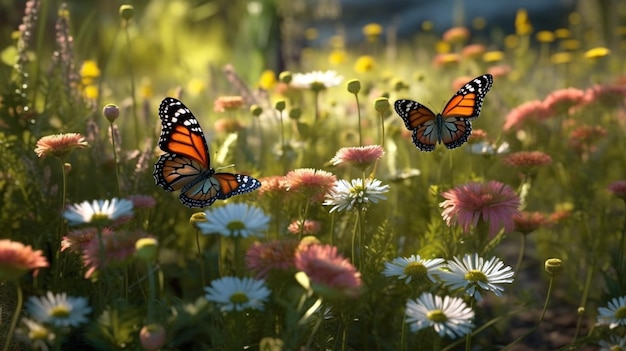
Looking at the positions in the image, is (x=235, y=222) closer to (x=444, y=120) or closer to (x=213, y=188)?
(x=213, y=188)

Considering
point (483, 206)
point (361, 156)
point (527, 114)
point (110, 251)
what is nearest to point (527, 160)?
point (483, 206)

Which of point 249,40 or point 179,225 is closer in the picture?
point 179,225

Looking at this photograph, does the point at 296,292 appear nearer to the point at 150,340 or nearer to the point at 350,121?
the point at 150,340

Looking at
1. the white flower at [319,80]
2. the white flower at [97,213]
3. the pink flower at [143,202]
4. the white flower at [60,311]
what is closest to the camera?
the white flower at [60,311]

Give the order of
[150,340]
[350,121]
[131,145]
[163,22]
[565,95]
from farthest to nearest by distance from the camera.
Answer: [163,22], [350,121], [131,145], [565,95], [150,340]

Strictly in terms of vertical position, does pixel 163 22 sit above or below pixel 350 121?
above

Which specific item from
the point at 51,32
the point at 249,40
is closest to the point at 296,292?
the point at 249,40

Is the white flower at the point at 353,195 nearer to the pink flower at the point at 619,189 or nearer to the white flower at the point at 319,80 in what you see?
the pink flower at the point at 619,189

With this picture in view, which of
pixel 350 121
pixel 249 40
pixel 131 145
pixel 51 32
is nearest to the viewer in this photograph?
pixel 131 145

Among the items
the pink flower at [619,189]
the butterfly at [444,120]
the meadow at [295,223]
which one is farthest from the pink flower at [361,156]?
the pink flower at [619,189]
